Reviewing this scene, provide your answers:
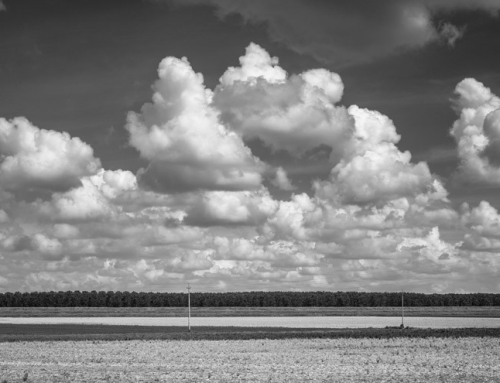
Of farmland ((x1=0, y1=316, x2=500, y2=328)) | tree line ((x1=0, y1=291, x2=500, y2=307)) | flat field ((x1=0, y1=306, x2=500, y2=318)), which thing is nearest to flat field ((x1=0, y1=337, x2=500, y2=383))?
farmland ((x1=0, y1=316, x2=500, y2=328))

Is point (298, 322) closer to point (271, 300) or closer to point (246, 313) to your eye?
point (246, 313)

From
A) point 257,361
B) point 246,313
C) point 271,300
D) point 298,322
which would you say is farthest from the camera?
point 271,300

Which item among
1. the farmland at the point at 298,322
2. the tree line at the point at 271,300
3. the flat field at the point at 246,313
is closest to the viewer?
the farmland at the point at 298,322

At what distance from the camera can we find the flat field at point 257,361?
32.2m

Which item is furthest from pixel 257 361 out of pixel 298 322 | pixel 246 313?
pixel 246 313

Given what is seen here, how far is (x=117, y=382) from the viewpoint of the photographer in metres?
30.2

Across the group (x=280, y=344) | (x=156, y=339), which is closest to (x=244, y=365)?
(x=280, y=344)

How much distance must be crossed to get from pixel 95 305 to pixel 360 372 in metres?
173

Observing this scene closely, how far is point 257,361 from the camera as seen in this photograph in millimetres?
39781

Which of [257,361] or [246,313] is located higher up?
[257,361]

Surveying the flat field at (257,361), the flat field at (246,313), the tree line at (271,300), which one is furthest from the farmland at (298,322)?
the tree line at (271,300)

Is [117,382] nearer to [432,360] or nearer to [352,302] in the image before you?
[432,360]

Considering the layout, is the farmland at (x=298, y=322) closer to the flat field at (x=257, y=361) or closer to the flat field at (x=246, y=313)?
the flat field at (x=246, y=313)

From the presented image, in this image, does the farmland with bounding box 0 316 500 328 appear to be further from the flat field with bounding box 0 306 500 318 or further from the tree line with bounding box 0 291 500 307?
the tree line with bounding box 0 291 500 307
